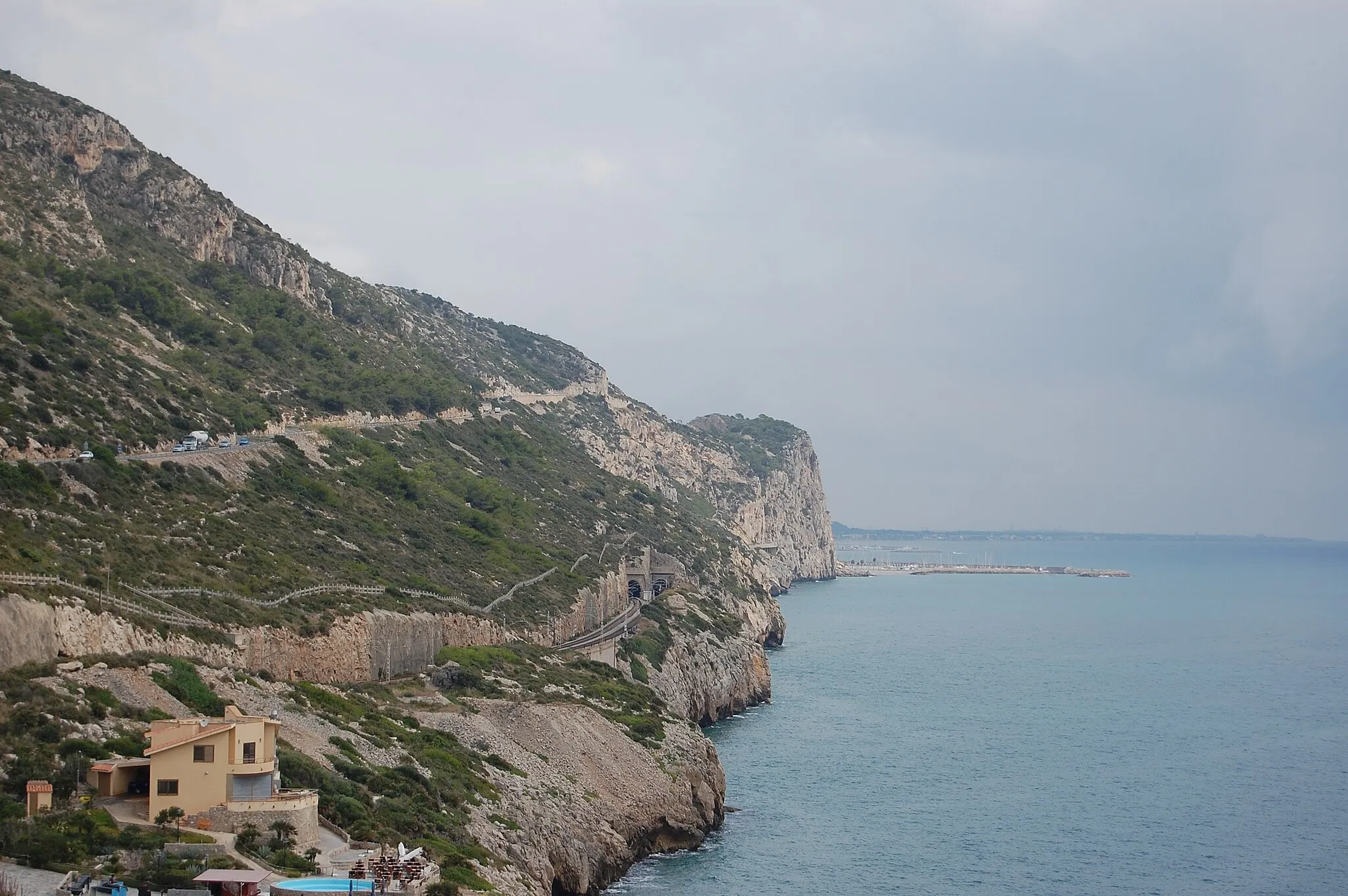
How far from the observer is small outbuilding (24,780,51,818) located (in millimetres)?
29672

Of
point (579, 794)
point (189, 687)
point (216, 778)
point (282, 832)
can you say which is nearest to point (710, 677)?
point (579, 794)

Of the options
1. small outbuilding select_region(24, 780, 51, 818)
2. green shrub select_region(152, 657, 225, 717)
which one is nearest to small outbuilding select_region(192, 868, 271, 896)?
small outbuilding select_region(24, 780, 51, 818)

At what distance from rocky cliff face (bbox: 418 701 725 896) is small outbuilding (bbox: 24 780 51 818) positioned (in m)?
13.9

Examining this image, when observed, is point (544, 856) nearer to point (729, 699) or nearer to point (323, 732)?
point (323, 732)

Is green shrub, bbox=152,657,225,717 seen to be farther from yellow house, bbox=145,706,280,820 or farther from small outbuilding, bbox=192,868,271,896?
small outbuilding, bbox=192,868,271,896

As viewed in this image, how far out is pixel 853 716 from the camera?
298ft

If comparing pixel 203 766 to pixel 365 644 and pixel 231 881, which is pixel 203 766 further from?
pixel 365 644

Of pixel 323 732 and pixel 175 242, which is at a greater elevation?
pixel 175 242

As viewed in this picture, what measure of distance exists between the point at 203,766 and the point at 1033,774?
5018 centimetres

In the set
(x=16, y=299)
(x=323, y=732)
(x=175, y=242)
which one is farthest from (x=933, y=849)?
(x=175, y=242)

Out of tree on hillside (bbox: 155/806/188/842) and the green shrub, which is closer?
tree on hillside (bbox: 155/806/188/842)

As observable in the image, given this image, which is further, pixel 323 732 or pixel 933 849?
pixel 933 849

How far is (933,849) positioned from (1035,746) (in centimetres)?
2526

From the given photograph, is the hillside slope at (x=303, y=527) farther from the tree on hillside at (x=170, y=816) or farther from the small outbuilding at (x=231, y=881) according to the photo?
the small outbuilding at (x=231, y=881)
